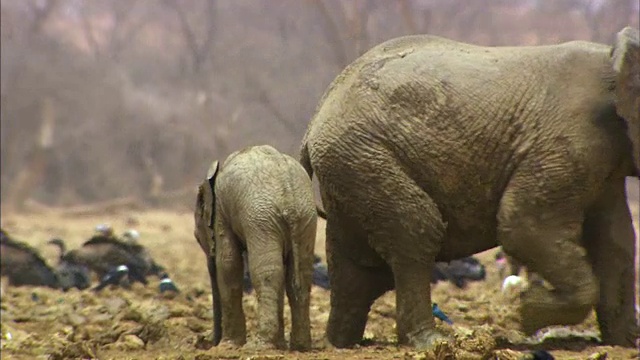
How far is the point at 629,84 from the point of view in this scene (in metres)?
6.29

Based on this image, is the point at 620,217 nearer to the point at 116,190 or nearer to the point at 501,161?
the point at 501,161

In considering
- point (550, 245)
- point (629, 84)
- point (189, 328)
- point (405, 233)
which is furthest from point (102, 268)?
point (629, 84)

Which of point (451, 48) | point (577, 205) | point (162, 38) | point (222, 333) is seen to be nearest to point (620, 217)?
point (577, 205)

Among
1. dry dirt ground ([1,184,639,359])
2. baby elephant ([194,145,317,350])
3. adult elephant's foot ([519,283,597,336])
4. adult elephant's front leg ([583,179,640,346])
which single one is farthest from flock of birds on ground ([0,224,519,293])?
adult elephant's foot ([519,283,597,336])

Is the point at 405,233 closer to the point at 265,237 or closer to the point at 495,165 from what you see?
the point at 495,165

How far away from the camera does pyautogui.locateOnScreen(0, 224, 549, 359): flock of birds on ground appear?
1162cm

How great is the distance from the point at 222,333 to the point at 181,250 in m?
10.6

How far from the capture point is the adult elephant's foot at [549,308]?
21.5ft

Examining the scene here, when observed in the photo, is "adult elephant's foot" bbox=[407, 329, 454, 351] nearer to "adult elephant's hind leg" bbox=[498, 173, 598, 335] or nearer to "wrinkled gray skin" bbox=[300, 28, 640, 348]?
"wrinkled gray skin" bbox=[300, 28, 640, 348]

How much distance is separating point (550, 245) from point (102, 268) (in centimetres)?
678

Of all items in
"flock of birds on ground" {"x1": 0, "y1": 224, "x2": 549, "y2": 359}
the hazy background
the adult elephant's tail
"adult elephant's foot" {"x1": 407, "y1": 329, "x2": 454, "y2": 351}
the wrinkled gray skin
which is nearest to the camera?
the wrinkled gray skin

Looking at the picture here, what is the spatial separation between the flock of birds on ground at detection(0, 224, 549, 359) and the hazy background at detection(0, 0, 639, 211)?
1365 centimetres

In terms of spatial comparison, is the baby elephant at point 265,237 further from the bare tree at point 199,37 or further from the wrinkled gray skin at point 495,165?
the bare tree at point 199,37

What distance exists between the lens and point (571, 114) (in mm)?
6496
